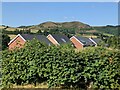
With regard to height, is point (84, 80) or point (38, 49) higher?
point (38, 49)

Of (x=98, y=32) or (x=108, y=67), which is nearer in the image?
(x=108, y=67)

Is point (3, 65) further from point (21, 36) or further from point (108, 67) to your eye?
point (21, 36)

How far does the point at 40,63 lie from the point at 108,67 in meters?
2.22

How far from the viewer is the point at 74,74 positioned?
890 cm

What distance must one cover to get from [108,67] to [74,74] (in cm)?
109

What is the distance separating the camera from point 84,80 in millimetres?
9023

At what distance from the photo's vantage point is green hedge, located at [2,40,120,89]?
8.83 meters

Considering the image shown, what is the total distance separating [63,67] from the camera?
29.5ft

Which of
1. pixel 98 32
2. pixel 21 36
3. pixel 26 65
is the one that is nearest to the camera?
pixel 26 65

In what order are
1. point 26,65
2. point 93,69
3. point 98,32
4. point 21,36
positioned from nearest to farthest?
point 93,69
point 26,65
point 21,36
point 98,32

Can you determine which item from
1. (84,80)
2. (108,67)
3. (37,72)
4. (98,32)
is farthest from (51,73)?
(98,32)

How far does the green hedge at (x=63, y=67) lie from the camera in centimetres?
883

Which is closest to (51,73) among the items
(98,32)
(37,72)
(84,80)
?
(37,72)

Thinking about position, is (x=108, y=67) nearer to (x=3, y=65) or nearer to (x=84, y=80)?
(x=84, y=80)
